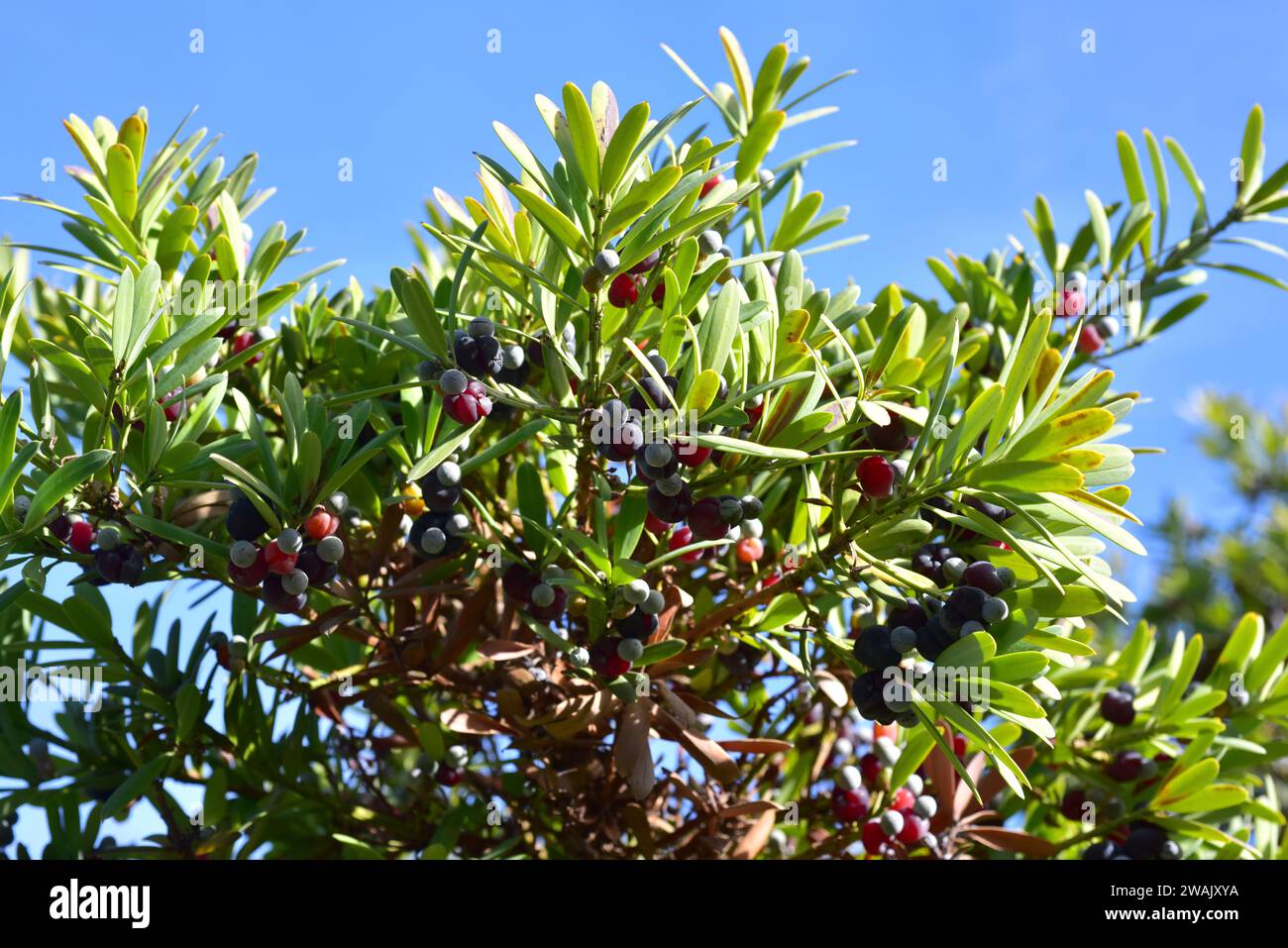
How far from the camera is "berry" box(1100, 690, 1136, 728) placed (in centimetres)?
175

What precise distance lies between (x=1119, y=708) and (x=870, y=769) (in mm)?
381

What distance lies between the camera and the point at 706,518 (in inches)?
49.4

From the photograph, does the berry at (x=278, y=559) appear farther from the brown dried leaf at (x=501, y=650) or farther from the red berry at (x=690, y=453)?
the red berry at (x=690, y=453)

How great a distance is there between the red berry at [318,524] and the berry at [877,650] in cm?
58

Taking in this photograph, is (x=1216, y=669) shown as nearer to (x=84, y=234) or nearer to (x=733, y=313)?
(x=733, y=313)

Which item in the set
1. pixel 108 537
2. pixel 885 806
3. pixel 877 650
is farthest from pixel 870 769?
pixel 108 537

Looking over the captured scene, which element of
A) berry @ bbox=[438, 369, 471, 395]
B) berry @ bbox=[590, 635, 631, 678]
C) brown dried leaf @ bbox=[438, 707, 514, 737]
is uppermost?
berry @ bbox=[438, 369, 471, 395]

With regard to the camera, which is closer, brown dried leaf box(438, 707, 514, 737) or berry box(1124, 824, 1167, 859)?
brown dried leaf box(438, 707, 514, 737)

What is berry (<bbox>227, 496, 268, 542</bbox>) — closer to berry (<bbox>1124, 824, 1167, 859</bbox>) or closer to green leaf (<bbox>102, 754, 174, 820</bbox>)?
green leaf (<bbox>102, 754, 174, 820</bbox>)

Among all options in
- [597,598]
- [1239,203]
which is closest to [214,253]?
[597,598]

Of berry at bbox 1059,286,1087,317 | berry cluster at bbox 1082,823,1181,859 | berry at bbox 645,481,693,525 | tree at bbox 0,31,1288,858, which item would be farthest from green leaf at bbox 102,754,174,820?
berry at bbox 1059,286,1087,317

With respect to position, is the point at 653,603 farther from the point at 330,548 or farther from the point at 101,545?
the point at 101,545

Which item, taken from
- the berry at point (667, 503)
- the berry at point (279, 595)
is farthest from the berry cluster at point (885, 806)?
the berry at point (279, 595)

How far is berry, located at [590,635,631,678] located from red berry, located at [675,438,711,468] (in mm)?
230
